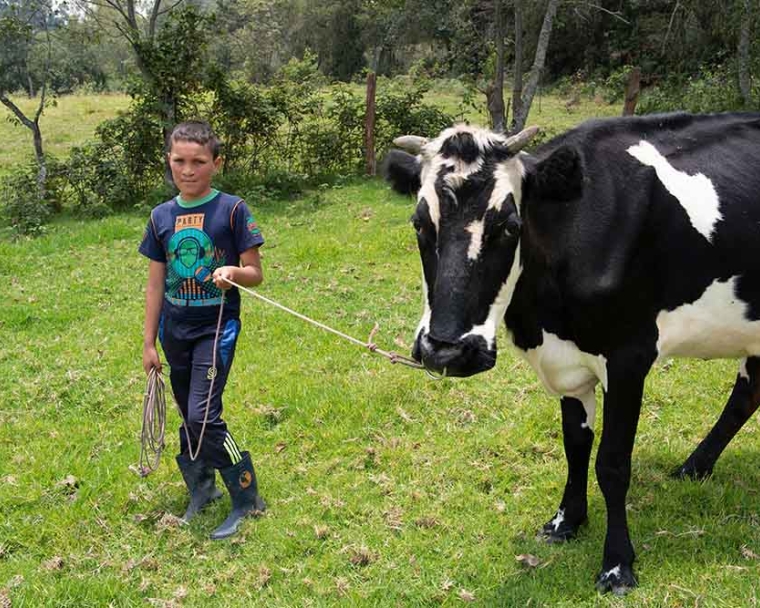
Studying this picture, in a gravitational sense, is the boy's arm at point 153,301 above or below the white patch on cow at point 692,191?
below

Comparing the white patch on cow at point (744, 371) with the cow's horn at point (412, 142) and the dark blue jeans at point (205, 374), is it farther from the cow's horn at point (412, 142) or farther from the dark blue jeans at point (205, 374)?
the dark blue jeans at point (205, 374)

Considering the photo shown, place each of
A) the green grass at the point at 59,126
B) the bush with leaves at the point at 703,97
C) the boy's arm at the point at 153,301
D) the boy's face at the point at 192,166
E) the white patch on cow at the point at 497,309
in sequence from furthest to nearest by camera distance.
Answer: the green grass at the point at 59,126 < the bush with leaves at the point at 703,97 < the boy's arm at the point at 153,301 < the boy's face at the point at 192,166 < the white patch on cow at the point at 497,309

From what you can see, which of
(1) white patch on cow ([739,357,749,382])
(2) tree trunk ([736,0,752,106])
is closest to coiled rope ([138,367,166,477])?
(1) white patch on cow ([739,357,749,382])

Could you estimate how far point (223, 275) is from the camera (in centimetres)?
388

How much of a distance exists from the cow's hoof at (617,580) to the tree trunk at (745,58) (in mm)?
15047

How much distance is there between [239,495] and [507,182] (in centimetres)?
235

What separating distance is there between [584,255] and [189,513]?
8.68 ft

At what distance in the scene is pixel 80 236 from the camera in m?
11.0

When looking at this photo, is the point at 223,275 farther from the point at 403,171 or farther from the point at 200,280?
the point at 403,171

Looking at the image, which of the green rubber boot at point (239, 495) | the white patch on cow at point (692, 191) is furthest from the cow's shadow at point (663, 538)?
the white patch on cow at point (692, 191)

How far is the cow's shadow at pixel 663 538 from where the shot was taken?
147 inches

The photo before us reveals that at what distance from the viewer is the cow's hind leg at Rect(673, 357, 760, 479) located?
15.0 ft

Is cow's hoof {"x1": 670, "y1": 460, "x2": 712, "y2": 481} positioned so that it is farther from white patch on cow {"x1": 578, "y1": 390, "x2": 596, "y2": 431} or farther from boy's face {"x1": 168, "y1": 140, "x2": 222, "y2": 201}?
boy's face {"x1": 168, "y1": 140, "x2": 222, "y2": 201}

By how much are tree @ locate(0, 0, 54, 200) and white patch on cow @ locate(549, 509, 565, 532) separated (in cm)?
1077
